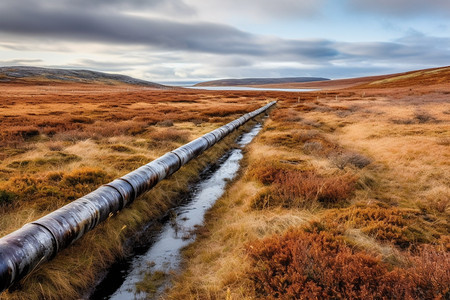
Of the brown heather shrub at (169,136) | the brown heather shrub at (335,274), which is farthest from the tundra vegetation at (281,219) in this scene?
the brown heather shrub at (169,136)

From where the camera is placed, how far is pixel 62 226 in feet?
18.0

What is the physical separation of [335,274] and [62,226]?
501 centimetres

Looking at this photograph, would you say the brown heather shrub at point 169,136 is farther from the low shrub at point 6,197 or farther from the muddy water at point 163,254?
the low shrub at point 6,197

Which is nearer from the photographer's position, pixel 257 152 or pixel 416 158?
pixel 416 158

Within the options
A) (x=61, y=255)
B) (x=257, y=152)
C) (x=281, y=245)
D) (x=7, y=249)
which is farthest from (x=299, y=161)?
(x=7, y=249)

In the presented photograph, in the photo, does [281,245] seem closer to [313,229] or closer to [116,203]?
[313,229]

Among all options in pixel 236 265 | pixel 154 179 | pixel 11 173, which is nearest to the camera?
pixel 236 265

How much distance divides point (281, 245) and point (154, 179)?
5021mm

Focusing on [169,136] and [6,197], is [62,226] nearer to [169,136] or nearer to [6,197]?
[6,197]

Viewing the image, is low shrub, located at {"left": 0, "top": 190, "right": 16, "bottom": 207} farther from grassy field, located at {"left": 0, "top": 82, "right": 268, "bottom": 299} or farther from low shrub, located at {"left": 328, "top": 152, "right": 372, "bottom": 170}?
low shrub, located at {"left": 328, "top": 152, "right": 372, "bottom": 170}

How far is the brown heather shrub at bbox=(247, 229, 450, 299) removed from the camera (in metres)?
4.02

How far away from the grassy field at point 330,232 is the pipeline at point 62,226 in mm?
2207

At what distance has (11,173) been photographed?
10289 mm

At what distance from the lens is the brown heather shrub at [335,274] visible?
4.02 meters
